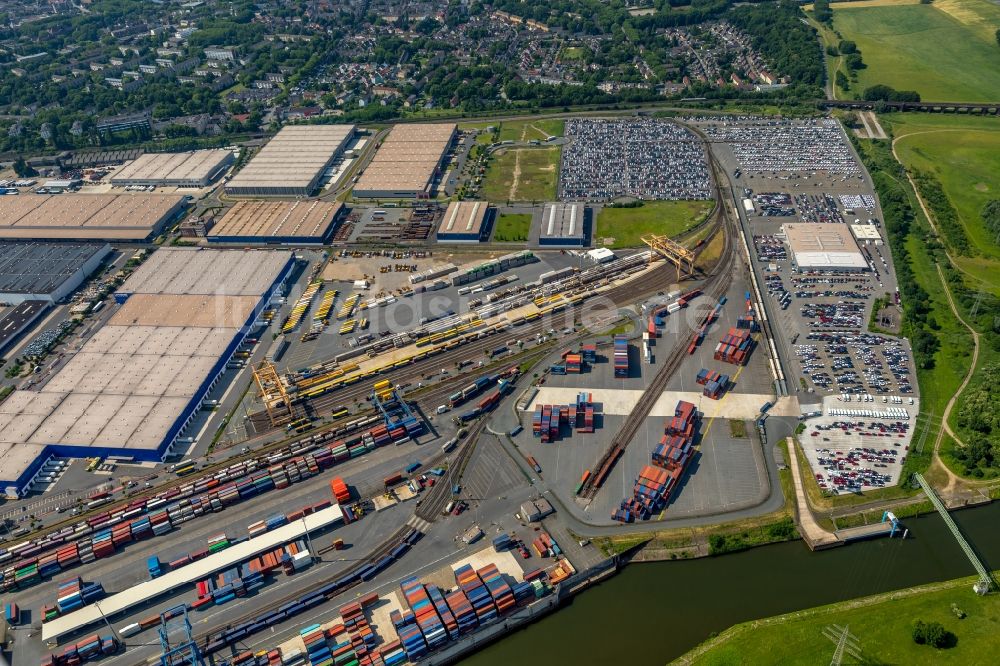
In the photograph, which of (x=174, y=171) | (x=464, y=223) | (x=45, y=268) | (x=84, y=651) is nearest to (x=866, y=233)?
(x=464, y=223)

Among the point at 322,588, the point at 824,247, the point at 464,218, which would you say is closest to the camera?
the point at 322,588

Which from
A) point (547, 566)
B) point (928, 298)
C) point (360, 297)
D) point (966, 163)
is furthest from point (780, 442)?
point (966, 163)

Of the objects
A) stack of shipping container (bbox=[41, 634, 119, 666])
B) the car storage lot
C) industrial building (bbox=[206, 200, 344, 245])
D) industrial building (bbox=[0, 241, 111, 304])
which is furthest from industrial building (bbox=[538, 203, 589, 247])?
stack of shipping container (bbox=[41, 634, 119, 666])

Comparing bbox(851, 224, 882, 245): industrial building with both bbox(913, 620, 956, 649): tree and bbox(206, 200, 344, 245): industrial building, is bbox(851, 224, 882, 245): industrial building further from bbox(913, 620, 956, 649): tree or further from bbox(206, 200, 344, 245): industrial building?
bbox(206, 200, 344, 245): industrial building

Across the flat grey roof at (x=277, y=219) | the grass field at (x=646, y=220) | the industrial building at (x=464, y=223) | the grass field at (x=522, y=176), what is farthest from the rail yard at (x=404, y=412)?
the grass field at (x=522, y=176)

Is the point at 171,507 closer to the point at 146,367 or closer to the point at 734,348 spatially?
the point at 146,367
